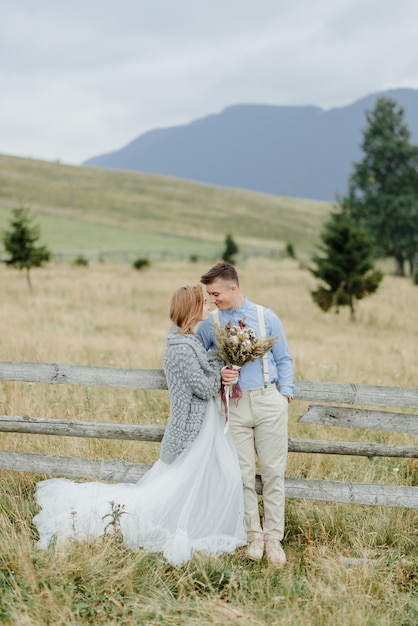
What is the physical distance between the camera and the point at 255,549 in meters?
4.66

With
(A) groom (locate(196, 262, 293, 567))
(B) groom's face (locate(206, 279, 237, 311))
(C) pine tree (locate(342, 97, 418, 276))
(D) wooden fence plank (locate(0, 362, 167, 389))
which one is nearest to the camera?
(B) groom's face (locate(206, 279, 237, 311))

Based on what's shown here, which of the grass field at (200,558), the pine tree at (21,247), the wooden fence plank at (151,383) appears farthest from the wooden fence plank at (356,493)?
the pine tree at (21,247)

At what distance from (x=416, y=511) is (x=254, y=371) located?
6.55 ft

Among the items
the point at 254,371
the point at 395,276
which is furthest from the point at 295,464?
the point at 395,276

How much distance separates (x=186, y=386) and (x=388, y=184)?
45.6 m

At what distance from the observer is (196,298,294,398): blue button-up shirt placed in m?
4.64

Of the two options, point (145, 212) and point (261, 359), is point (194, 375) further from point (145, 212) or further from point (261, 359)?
point (145, 212)

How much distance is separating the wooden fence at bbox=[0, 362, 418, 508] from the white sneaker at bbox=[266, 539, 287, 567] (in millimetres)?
425

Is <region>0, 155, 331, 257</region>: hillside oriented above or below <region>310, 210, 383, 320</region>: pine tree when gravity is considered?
above

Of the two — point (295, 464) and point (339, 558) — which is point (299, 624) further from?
point (295, 464)

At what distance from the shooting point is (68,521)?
4504 millimetres

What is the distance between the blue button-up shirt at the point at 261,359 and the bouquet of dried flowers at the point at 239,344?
0.18 meters

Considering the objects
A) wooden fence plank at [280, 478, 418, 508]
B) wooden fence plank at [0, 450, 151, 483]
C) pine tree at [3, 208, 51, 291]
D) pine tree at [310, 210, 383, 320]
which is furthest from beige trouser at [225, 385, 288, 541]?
pine tree at [3, 208, 51, 291]

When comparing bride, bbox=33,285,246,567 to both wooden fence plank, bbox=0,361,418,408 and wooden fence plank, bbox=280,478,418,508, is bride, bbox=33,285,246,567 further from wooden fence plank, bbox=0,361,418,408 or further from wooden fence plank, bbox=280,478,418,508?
wooden fence plank, bbox=280,478,418,508
